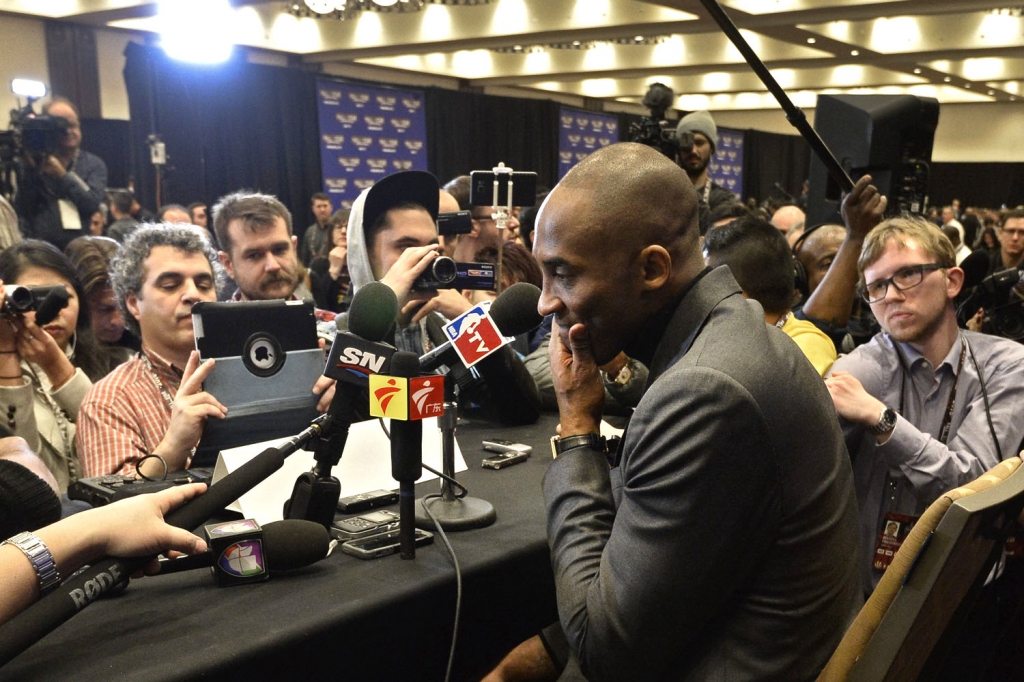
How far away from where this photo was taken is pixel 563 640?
5.00 feet

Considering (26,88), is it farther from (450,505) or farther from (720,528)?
(720,528)

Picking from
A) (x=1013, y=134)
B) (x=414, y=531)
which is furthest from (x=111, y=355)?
(x=1013, y=134)

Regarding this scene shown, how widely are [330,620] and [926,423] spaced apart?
1454 millimetres

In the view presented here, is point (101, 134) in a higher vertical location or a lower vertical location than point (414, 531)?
higher

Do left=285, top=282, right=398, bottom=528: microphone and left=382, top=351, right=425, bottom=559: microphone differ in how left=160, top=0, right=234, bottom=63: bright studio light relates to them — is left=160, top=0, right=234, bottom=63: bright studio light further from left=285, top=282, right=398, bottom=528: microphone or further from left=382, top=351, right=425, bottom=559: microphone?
left=382, top=351, right=425, bottom=559: microphone

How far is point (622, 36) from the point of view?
9195 millimetres

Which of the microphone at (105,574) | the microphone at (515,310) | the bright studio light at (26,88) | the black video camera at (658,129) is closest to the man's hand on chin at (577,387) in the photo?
the microphone at (515,310)

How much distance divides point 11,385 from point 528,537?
1.34 m

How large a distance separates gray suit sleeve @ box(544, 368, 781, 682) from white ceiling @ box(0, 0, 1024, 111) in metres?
7.15

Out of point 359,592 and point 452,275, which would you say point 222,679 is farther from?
point 452,275

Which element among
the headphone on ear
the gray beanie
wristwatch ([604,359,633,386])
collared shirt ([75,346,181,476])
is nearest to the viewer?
collared shirt ([75,346,181,476])

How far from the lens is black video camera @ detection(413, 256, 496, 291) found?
6.08ft

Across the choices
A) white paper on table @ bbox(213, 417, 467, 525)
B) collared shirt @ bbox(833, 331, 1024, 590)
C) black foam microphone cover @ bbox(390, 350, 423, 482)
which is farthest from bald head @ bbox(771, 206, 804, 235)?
black foam microphone cover @ bbox(390, 350, 423, 482)

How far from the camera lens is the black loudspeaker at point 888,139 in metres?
2.66
